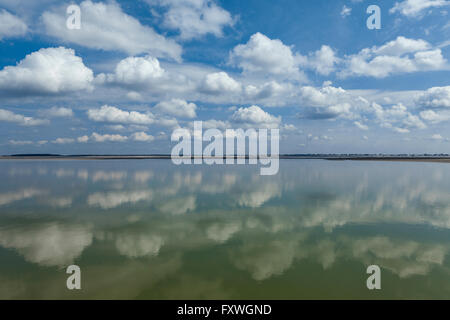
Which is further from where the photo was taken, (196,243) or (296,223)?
(296,223)

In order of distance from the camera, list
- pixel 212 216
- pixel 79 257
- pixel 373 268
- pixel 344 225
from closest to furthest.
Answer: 1. pixel 373 268
2. pixel 79 257
3. pixel 344 225
4. pixel 212 216

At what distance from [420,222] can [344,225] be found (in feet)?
16.3

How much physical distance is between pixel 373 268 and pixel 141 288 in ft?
27.3

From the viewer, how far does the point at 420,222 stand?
15.0 m

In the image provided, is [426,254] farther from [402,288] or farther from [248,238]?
[248,238]

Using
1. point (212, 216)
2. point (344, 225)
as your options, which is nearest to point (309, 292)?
point (344, 225)

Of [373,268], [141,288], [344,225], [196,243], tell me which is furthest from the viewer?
[344,225]

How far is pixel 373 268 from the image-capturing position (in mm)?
9102

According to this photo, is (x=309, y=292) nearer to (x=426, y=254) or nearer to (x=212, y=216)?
(x=426, y=254)

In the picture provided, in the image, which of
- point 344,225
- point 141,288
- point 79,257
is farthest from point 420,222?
point 79,257
